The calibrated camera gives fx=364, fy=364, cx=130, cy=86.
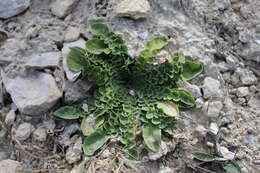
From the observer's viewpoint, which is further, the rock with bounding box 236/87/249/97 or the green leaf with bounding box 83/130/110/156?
the rock with bounding box 236/87/249/97

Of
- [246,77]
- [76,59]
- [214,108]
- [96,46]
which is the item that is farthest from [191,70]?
[76,59]

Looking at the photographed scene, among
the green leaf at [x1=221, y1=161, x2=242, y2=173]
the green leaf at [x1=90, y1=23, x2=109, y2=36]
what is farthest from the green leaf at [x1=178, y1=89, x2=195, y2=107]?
the green leaf at [x1=90, y1=23, x2=109, y2=36]

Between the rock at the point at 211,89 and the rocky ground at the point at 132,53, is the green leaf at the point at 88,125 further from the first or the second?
the rock at the point at 211,89

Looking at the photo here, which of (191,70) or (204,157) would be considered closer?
(204,157)

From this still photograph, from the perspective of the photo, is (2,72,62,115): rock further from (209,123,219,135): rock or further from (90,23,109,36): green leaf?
(209,123,219,135): rock

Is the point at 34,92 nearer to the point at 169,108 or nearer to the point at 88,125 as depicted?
the point at 88,125

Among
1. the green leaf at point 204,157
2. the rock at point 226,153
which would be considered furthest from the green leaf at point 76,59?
the rock at point 226,153
